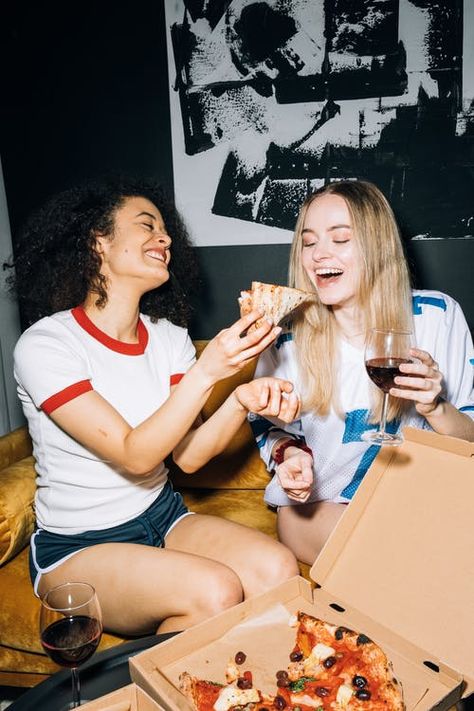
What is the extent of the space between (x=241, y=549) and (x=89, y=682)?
759 mm

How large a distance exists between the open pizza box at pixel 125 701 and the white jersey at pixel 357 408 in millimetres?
1326

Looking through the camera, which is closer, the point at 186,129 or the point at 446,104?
the point at 446,104

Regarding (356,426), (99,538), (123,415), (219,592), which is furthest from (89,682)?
(356,426)

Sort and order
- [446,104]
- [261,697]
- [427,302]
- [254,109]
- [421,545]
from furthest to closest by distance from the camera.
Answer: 1. [254,109]
2. [446,104]
3. [427,302]
4. [421,545]
5. [261,697]

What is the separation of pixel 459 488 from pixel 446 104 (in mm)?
2648

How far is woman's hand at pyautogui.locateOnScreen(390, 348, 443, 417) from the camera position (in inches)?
59.7

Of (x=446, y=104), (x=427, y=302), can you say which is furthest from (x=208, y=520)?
(x=446, y=104)

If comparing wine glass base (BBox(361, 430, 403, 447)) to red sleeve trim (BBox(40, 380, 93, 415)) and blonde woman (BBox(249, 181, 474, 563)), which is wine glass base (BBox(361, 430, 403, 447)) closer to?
blonde woman (BBox(249, 181, 474, 563))

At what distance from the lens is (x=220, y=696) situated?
940 millimetres

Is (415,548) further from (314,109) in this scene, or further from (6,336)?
(6,336)

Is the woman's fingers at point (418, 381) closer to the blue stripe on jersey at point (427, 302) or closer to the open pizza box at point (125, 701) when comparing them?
the blue stripe on jersey at point (427, 302)

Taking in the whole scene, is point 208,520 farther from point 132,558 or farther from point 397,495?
point 397,495

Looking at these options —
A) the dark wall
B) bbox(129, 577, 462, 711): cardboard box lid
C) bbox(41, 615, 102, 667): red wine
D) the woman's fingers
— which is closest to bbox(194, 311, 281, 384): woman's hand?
the woman's fingers

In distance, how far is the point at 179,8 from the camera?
3.30 meters
